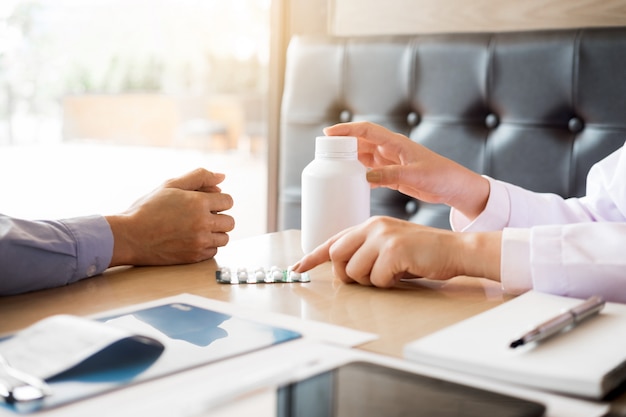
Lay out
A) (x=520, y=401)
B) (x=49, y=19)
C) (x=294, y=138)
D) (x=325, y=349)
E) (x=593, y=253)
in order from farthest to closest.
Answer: (x=49, y=19), (x=294, y=138), (x=593, y=253), (x=325, y=349), (x=520, y=401)

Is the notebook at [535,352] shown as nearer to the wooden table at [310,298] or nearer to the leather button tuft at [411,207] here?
the wooden table at [310,298]

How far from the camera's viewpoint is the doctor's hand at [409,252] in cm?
89

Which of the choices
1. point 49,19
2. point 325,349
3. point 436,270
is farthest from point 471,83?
point 49,19

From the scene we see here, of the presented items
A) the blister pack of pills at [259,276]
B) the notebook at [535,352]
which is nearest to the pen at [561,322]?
the notebook at [535,352]

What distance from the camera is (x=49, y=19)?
3.66 metres

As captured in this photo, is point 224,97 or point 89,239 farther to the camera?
point 224,97

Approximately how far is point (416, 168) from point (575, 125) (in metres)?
0.53

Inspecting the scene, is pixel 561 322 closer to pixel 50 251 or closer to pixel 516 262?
pixel 516 262

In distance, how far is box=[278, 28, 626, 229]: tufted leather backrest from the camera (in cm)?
149

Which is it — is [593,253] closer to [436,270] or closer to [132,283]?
[436,270]

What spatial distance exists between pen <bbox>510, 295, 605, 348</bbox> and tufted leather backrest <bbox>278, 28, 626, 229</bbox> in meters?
0.83

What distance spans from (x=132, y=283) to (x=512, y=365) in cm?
51

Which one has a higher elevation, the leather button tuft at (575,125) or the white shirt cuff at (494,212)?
the leather button tuft at (575,125)

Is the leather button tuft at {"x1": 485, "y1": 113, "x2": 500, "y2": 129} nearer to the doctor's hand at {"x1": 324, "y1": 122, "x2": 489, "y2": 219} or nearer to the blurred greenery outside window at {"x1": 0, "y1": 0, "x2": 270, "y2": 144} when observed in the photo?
the doctor's hand at {"x1": 324, "y1": 122, "x2": 489, "y2": 219}
